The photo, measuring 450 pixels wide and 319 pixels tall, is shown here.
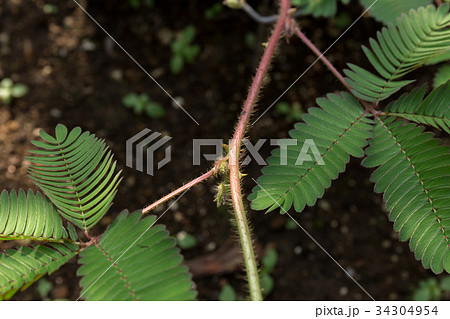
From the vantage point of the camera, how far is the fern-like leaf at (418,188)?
121 centimetres

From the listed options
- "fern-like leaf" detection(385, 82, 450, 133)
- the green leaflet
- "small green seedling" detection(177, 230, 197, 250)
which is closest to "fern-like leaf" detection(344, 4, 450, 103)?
"fern-like leaf" detection(385, 82, 450, 133)

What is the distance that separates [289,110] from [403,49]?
3.92 feet

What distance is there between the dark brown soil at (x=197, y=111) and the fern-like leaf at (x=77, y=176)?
46.0 inches

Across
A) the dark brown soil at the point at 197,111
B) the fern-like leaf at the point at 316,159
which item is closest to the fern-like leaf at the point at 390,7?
the fern-like leaf at the point at 316,159

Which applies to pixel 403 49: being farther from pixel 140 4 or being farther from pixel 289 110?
pixel 140 4

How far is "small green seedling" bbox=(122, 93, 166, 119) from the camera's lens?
2602mm

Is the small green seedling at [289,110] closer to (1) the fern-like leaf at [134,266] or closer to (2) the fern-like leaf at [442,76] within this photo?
(2) the fern-like leaf at [442,76]

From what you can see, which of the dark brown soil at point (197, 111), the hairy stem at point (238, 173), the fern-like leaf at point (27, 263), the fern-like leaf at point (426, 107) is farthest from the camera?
the dark brown soil at point (197, 111)

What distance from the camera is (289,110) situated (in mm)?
2586

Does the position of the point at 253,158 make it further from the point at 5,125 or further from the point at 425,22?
the point at 5,125

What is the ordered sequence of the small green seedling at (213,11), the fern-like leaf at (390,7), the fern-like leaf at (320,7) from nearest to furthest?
the fern-like leaf at (390,7), the fern-like leaf at (320,7), the small green seedling at (213,11)

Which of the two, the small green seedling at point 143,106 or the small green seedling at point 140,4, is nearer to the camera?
the small green seedling at point 143,106

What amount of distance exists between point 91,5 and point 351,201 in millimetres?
2050

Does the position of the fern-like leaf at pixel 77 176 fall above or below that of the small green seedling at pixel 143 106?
below
